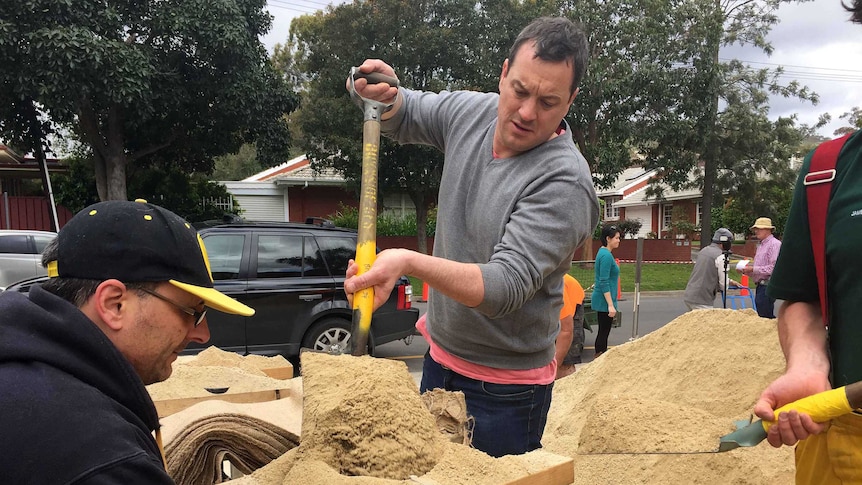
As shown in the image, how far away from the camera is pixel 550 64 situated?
1594 millimetres

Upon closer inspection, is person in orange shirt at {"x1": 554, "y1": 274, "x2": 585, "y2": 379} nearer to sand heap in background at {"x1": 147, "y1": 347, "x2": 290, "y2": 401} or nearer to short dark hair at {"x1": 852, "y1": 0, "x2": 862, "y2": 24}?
sand heap in background at {"x1": 147, "y1": 347, "x2": 290, "y2": 401}

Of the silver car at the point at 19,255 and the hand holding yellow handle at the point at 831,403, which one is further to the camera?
the silver car at the point at 19,255

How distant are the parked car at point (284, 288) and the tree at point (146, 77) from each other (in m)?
5.43

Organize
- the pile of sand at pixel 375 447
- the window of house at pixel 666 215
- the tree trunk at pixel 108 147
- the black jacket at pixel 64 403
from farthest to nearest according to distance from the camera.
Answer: the window of house at pixel 666 215 → the tree trunk at pixel 108 147 → the pile of sand at pixel 375 447 → the black jacket at pixel 64 403

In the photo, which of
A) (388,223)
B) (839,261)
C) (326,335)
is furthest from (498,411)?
(388,223)

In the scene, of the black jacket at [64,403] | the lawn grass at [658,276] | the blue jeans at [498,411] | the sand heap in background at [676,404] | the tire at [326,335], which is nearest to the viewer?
the black jacket at [64,403]

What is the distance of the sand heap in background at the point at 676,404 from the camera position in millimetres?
1944

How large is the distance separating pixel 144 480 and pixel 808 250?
1.52 metres

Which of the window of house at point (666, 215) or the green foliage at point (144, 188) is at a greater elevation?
the green foliage at point (144, 188)

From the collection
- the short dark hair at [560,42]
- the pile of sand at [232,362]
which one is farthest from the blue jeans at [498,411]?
the pile of sand at [232,362]

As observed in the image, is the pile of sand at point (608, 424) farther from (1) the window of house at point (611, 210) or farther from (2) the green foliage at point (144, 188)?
(1) the window of house at point (611, 210)

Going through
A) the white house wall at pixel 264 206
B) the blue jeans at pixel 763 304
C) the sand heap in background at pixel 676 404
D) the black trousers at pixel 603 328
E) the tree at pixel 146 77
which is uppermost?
the tree at pixel 146 77

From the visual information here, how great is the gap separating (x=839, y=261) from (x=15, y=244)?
10.3m

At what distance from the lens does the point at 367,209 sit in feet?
5.58
